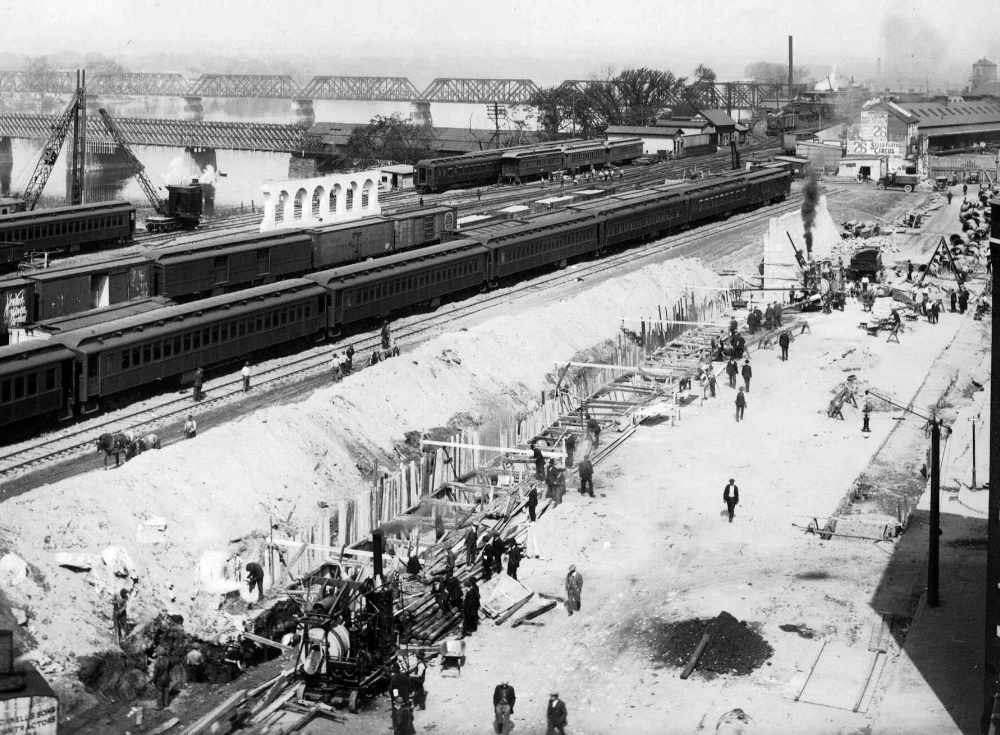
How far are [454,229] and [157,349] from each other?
31.0 meters

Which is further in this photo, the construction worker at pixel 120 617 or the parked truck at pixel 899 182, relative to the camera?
the parked truck at pixel 899 182

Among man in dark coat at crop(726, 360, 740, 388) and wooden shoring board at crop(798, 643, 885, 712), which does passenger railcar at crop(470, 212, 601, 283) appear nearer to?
man in dark coat at crop(726, 360, 740, 388)

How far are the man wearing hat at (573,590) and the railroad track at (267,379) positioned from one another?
14581 millimetres

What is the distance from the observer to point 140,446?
33.0 m

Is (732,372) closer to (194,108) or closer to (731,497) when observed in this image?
(731,497)

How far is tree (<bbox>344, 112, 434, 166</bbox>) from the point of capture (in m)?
123

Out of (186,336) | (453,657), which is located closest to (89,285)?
(186,336)

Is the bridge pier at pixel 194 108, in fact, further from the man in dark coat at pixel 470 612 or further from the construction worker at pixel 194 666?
the construction worker at pixel 194 666

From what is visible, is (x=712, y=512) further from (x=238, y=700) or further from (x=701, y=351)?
(x=701, y=351)

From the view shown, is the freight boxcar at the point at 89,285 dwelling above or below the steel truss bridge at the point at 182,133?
below

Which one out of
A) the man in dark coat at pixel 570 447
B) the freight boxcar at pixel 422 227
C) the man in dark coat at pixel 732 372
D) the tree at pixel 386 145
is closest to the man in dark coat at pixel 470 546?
the man in dark coat at pixel 570 447

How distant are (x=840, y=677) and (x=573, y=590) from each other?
17.8ft

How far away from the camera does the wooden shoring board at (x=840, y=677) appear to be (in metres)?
22.0

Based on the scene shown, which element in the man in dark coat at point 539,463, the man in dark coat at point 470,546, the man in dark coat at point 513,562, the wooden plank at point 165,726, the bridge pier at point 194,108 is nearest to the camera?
the wooden plank at point 165,726
